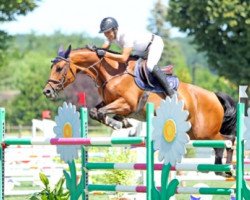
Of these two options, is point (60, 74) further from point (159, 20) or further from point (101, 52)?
point (159, 20)

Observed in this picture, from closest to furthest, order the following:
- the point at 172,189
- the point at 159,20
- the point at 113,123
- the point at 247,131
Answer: the point at 247,131 → the point at 172,189 → the point at 113,123 → the point at 159,20

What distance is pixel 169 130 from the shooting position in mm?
7727

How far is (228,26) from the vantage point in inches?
1211

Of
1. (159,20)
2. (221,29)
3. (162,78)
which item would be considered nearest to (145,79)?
(162,78)

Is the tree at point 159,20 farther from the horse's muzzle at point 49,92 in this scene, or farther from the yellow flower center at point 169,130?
the yellow flower center at point 169,130

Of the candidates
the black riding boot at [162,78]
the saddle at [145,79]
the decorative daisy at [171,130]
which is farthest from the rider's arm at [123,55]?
the decorative daisy at [171,130]

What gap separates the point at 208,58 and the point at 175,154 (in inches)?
979

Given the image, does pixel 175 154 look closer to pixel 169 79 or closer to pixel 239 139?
pixel 239 139

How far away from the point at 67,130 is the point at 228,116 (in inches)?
113

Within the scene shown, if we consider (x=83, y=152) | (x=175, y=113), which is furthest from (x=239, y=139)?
(x=83, y=152)

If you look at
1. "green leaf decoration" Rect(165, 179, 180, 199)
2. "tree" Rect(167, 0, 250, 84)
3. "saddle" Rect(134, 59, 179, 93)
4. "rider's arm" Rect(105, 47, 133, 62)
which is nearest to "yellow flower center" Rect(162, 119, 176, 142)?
"green leaf decoration" Rect(165, 179, 180, 199)

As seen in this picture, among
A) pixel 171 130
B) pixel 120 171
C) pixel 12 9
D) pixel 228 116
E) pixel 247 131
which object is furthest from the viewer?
pixel 12 9

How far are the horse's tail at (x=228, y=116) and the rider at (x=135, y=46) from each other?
3.48 ft

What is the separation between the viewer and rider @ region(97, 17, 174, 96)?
10234 millimetres
